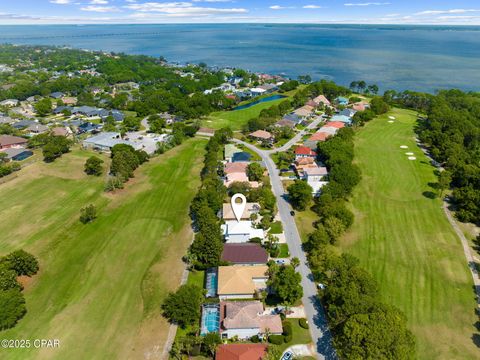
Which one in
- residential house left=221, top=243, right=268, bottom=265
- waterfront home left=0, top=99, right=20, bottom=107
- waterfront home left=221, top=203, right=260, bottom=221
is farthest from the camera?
waterfront home left=0, top=99, right=20, bottom=107

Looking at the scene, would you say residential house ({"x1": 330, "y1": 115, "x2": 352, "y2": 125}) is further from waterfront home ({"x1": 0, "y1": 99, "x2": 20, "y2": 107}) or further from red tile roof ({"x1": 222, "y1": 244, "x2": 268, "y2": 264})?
waterfront home ({"x1": 0, "y1": 99, "x2": 20, "y2": 107})

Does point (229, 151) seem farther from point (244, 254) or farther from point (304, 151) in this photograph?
point (244, 254)

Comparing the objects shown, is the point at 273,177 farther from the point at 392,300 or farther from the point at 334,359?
the point at 334,359

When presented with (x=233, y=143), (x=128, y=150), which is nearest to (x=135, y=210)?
(x=128, y=150)

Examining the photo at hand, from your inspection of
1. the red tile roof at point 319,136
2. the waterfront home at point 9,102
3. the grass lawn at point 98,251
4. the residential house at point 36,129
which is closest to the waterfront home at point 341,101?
the red tile roof at point 319,136

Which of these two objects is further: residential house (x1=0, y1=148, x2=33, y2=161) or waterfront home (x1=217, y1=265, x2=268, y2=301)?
residential house (x1=0, y1=148, x2=33, y2=161)

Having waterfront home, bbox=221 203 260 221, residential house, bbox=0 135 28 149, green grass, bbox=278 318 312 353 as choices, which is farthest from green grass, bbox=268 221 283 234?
residential house, bbox=0 135 28 149
